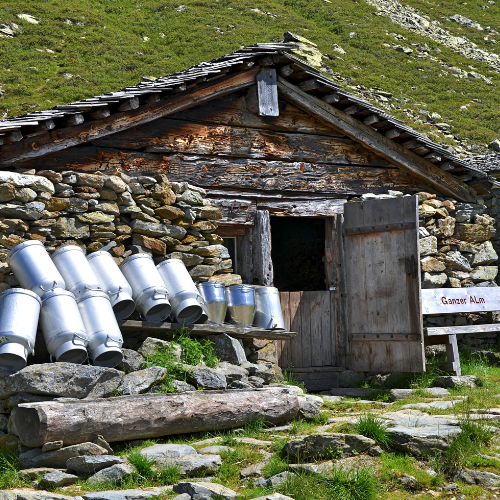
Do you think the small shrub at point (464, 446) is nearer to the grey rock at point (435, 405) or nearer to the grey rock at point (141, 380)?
the grey rock at point (435, 405)

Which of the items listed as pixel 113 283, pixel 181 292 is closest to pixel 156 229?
pixel 181 292

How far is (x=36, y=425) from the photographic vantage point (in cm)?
465

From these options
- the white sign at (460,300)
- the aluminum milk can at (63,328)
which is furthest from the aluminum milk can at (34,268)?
the white sign at (460,300)

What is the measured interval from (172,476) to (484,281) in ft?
21.9

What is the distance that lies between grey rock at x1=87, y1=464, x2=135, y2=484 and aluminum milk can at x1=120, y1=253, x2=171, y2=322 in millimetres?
2152

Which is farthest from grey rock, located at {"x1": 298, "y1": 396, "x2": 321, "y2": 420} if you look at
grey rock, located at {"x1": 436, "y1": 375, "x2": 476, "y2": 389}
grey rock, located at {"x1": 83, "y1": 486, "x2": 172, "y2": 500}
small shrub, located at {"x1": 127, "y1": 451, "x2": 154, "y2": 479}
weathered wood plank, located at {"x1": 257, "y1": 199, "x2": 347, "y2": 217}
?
weathered wood plank, located at {"x1": 257, "y1": 199, "x2": 347, "y2": 217}

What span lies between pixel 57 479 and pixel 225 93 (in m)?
5.34

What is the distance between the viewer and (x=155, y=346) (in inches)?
245

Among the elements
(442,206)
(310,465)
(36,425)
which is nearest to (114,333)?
(36,425)

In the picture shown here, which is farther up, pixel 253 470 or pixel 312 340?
pixel 312 340

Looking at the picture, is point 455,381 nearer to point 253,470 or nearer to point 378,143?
point 378,143

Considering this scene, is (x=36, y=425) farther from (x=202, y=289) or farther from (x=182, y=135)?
(x=182, y=135)

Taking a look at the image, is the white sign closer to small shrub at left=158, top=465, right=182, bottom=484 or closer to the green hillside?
small shrub at left=158, top=465, right=182, bottom=484

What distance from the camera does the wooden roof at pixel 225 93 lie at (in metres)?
6.79
